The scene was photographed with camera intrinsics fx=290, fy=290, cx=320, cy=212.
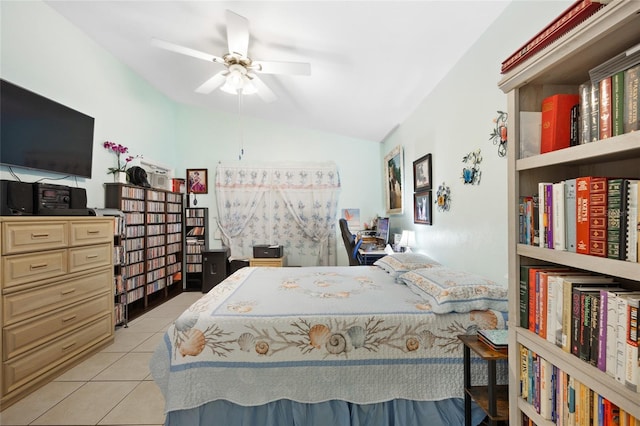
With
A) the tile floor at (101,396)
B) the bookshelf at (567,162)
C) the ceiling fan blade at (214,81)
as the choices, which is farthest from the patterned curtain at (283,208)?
the bookshelf at (567,162)

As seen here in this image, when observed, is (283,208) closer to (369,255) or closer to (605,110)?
(369,255)

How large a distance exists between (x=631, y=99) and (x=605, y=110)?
0.06 meters

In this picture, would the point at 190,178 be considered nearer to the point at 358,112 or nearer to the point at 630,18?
the point at 358,112

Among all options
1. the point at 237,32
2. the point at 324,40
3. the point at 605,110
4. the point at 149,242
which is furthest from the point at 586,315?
the point at 149,242

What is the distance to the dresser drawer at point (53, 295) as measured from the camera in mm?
1864

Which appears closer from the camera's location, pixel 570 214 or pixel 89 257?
pixel 570 214

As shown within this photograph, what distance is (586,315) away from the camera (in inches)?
33.9

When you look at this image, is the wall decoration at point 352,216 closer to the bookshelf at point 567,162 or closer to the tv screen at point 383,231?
the tv screen at point 383,231

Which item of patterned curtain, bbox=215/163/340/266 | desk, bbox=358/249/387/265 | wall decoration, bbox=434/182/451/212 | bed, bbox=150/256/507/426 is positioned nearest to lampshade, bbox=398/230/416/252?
desk, bbox=358/249/387/265

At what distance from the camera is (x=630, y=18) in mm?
706

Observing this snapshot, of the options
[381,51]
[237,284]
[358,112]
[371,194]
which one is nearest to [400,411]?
[237,284]

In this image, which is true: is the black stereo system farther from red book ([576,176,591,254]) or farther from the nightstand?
red book ([576,176,591,254])

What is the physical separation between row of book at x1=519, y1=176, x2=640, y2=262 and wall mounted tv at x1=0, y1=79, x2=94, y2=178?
11.0ft

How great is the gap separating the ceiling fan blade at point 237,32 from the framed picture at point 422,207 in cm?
216
